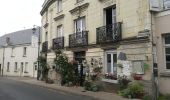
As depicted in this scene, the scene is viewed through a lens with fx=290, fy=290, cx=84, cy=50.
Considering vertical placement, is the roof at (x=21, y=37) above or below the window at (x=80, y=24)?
above

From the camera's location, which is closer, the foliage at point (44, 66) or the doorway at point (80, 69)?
the doorway at point (80, 69)

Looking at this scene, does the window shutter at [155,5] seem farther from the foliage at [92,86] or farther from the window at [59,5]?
the window at [59,5]

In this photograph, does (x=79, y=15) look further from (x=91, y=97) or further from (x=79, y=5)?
(x=91, y=97)

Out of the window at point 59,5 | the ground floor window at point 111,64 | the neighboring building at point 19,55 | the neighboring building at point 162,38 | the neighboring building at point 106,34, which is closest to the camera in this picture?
the neighboring building at point 162,38

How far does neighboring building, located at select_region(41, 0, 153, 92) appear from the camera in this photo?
15.8 m

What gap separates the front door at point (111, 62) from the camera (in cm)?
1858

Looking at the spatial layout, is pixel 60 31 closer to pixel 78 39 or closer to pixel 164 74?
pixel 78 39

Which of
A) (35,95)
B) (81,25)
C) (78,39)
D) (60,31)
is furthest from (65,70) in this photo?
(35,95)

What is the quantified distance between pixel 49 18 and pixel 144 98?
17357mm

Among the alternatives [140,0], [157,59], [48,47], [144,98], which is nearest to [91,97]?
[144,98]

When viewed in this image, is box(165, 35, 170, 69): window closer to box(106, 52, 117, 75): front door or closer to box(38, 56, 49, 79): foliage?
box(106, 52, 117, 75): front door

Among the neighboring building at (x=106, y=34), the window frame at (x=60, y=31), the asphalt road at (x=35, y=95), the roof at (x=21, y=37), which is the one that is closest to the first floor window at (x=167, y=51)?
the neighboring building at (x=106, y=34)

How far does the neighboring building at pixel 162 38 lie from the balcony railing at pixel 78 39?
6.86 m

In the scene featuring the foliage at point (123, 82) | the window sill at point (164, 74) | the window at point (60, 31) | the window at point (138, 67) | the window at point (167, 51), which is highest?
the window at point (60, 31)
